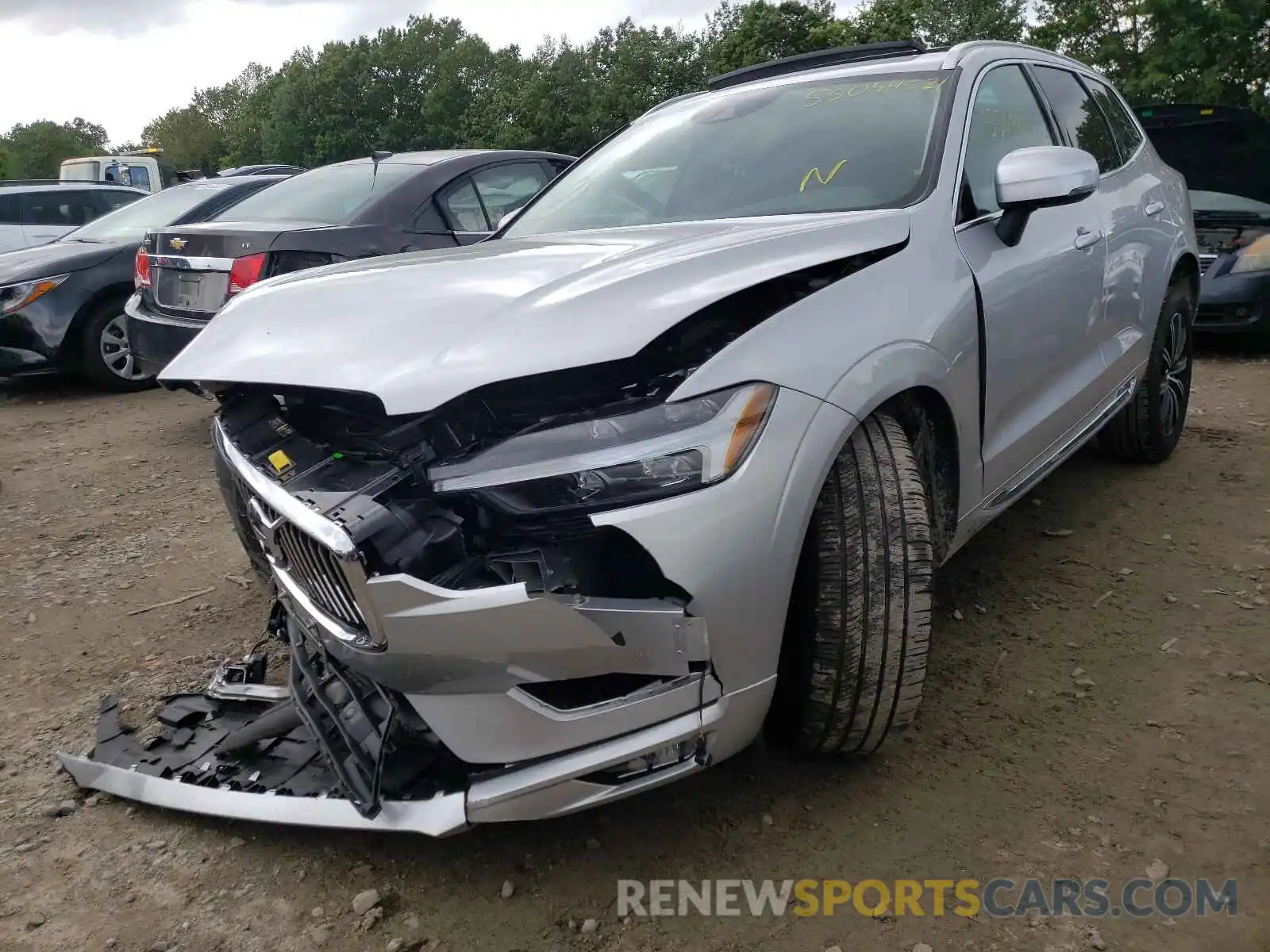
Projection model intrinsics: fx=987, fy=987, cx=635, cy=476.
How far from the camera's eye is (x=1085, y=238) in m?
3.08

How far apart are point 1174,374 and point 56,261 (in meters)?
6.73

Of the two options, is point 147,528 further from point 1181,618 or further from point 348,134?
point 348,134

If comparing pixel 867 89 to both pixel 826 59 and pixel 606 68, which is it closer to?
pixel 826 59

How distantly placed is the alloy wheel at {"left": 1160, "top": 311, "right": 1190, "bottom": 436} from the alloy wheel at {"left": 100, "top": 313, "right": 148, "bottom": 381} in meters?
6.19

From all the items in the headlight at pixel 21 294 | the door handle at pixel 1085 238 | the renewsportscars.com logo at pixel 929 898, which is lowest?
the renewsportscars.com logo at pixel 929 898

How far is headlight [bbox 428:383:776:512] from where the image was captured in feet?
5.44

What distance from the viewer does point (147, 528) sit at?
4.20m

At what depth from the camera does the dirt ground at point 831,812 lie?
6.04 feet

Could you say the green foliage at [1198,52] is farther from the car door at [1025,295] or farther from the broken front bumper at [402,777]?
the broken front bumper at [402,777]

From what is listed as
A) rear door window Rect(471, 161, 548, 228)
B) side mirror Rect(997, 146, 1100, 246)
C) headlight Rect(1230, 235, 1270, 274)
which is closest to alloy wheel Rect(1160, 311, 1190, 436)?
side mirror Rect(997, 146, 1100, 246)

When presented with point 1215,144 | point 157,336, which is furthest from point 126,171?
point 1215,144

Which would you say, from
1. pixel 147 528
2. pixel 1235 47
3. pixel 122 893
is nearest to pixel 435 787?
pixel 122 893

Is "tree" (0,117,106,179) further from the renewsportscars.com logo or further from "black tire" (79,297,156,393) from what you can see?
the renewsportscars.com logo

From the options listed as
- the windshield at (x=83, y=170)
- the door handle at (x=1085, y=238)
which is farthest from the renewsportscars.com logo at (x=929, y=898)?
the windshield at (x=83, y=170)
